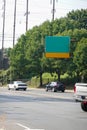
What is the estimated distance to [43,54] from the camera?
86.4m

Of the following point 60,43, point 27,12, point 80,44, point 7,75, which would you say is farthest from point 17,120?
point 7,75

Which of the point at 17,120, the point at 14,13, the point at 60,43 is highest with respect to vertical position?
the point at 14,13

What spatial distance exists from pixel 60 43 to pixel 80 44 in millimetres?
16218

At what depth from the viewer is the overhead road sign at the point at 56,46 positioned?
61.5 m

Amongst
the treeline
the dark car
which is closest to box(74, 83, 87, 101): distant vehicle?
the dark car

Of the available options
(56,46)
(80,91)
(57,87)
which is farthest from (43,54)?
(80,91)

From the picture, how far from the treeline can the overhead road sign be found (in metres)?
13.0

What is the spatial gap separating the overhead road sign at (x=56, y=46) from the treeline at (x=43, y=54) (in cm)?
1303

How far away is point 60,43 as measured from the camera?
62219 millimetres

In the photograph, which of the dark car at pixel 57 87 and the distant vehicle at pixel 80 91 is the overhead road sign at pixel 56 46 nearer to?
the dark car at pixel 57 87

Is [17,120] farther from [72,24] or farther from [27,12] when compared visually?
[27,12]

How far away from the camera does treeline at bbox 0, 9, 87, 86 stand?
77.9 metres

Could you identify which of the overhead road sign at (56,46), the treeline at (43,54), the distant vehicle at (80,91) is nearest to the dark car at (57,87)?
the treeline at (43,54)

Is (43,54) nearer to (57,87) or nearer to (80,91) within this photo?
(57,87)
